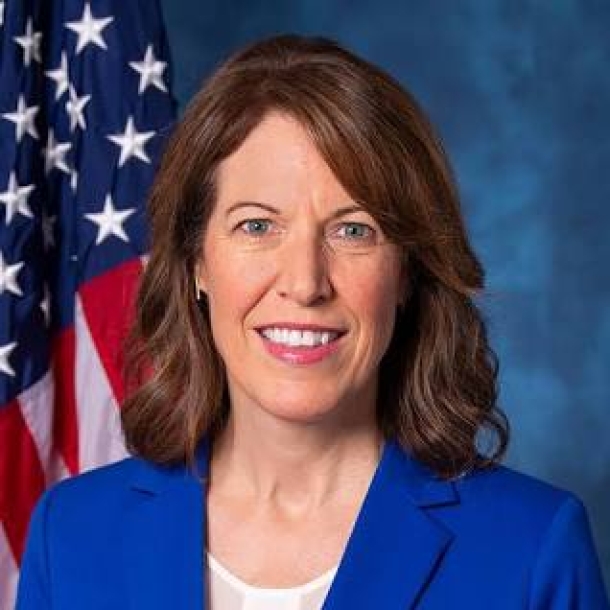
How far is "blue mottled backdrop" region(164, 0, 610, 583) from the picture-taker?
4.85m

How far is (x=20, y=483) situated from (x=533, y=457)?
1812mm

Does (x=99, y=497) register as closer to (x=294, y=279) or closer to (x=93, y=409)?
(x=294, y=279)

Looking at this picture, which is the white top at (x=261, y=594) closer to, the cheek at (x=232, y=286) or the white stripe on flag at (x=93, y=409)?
the cheek at (x=232, y=286)

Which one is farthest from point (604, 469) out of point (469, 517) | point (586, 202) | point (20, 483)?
point (469, 517)

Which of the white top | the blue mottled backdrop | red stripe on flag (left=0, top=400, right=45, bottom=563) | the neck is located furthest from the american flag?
the blue mottled backdrop

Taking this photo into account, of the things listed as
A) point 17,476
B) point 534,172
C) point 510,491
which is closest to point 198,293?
point 510,491

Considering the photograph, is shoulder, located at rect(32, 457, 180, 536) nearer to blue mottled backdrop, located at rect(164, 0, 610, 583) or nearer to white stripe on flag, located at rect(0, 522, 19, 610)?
white stripe on flag, located at rect(0, 522, 19, 610)

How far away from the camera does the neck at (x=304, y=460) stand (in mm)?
2676

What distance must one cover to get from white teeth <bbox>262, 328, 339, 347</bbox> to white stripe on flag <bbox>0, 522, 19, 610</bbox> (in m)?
1.48

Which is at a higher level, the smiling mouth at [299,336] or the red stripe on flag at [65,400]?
the smiling mouth at [299,336]

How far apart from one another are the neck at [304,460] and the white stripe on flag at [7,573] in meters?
1.19

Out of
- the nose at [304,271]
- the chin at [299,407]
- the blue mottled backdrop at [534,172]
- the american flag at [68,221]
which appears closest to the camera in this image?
the nose at [304,271]

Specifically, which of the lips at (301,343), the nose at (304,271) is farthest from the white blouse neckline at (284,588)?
the nose at (304,271)

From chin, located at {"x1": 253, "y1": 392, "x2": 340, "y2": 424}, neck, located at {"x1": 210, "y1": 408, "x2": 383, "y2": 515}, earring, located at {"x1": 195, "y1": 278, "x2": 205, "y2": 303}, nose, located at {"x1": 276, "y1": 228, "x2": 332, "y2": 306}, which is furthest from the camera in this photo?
earring, located at {"x1": 195, "y1": 278, "x2": 205, "y2": 303}
